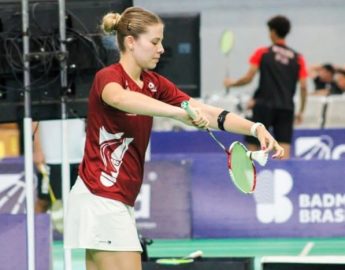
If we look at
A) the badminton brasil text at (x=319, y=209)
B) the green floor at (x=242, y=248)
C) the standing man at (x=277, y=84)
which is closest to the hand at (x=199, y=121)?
the green floor at (x=242, y=248)

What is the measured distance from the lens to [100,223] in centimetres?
507

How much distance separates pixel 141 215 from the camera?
9984 mm

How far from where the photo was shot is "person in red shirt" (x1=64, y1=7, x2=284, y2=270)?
16.5ft

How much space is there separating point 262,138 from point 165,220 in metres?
5.09

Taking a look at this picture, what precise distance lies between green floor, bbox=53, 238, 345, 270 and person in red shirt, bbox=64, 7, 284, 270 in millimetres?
3664

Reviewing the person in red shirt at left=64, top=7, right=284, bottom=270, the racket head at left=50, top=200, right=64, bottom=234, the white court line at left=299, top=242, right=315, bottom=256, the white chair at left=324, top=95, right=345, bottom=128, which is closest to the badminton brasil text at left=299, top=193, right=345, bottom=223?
the white court line at left=299, top=242, right=315, bottom=256

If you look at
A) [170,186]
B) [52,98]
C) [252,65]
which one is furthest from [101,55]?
[252,65]

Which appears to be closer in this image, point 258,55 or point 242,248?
point 242,248

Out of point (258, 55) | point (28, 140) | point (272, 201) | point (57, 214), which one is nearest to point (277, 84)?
point (258, 55)

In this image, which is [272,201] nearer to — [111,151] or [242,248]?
[242,248]

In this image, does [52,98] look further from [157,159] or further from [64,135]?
[157,159]

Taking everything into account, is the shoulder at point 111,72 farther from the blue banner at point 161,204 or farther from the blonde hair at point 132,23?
the blue banner at point 161,204

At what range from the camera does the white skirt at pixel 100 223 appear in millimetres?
5047

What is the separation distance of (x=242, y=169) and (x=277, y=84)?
6.16 meters
